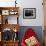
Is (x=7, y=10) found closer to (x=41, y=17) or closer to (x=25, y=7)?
(x=25, y=7)

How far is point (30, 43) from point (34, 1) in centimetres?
167

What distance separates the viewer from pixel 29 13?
5.89 metres

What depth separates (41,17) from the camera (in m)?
5.90

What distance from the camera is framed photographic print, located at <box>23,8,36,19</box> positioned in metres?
5.88

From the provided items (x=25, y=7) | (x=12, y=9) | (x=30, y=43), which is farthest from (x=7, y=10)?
(x=30, y=43)

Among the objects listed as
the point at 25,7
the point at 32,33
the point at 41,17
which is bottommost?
the point at 32,33

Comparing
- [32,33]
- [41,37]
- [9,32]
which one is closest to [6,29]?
[9,32]

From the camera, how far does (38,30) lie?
5.89m

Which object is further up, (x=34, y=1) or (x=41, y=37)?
(x=34, y=1)

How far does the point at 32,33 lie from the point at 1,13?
54.7 inches

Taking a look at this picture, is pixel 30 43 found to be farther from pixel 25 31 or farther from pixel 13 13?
pixel 13 13

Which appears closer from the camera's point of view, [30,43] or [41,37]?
[30,43]

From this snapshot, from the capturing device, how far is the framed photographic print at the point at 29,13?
5879 millimetres

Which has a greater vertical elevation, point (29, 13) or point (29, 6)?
point (29, 6)
